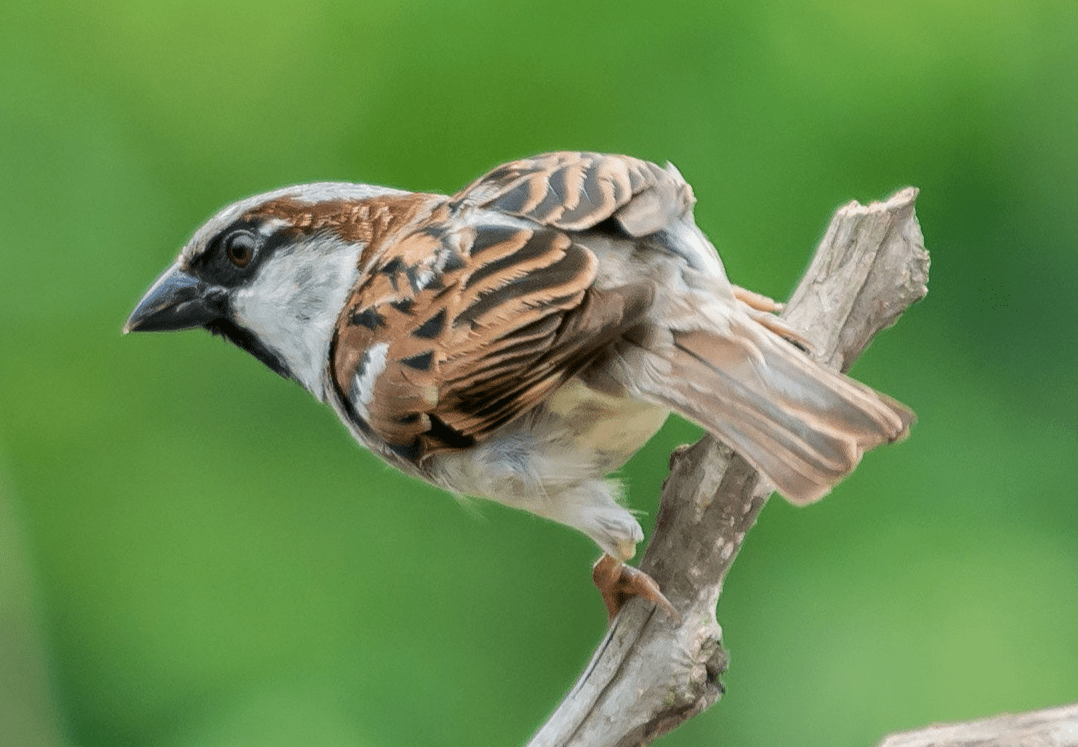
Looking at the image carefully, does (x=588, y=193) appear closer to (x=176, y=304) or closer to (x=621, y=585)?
(x=621, y=585)

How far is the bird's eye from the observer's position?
3.17 m

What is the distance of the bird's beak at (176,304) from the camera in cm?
317

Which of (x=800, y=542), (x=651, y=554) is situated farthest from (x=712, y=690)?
(x=800, y=542)

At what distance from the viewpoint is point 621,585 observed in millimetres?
2879

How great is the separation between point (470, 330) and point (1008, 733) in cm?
122

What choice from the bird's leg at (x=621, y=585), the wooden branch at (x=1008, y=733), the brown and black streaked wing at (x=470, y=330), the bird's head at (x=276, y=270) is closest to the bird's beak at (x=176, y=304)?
the bird's head at (x=276, y=270)

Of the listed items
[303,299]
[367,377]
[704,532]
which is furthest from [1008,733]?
[303,299]

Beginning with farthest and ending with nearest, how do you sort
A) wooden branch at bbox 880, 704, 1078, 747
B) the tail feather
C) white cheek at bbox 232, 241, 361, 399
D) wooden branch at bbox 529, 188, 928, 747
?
white cheek at bbox 232, 241, 361, 399, wooden branch at bbox 529, 188, 928, 747, wooden branch at bbox 880, 704, 1078, 747, the tail feather

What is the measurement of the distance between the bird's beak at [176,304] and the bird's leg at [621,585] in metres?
1.07

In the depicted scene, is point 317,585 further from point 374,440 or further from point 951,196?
point 951,196

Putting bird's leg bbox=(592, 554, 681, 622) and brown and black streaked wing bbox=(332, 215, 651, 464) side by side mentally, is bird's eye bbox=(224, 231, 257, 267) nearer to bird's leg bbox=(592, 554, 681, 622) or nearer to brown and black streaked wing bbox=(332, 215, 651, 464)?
brown and black streaked wing bbox=(332, 215, 651, 464)

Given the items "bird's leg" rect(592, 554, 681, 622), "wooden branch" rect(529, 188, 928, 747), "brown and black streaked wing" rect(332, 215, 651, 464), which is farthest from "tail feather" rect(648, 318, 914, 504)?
"bird's leg" rect(592, 554, 681, 622)

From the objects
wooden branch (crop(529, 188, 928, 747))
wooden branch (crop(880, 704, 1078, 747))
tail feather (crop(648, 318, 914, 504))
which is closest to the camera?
tail feather (crop(648, 318, 914, 504))

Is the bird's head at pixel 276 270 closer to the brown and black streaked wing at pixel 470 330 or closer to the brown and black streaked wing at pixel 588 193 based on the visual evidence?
the brown and black streaked wing at pixel 470 330
